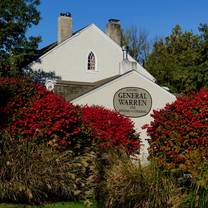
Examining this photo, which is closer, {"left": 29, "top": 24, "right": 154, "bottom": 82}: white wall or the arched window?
{"left": 29, "top": 24, "right": 154, "bottom": 82}: white wall

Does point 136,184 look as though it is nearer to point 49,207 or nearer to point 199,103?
point 49,207

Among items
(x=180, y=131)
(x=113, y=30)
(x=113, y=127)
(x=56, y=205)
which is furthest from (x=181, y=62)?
(x=56, y=205)

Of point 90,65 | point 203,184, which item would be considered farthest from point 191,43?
point 203,184

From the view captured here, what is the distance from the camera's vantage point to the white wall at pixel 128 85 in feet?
102

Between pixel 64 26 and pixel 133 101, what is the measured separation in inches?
446

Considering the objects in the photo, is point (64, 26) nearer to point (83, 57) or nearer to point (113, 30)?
point (83, 57)

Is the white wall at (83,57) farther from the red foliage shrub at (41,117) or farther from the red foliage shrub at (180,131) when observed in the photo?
the red foliage shrub at (180,131)

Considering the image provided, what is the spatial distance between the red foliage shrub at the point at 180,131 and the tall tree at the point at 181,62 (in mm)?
21169

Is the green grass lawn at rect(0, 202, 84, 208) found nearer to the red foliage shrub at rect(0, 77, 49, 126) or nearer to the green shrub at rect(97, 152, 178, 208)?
the green shrub at rect(97, 152, 178, 208)

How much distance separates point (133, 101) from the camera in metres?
32.3

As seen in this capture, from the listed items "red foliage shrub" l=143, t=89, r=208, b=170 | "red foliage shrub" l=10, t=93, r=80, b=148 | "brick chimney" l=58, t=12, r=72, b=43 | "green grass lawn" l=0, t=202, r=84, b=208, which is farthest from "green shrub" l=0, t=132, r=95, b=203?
"brick chimney" l=58, t=12, r=72, b=43

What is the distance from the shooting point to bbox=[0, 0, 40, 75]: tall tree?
33188 millimetres

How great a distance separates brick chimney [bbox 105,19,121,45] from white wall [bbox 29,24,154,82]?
7.02 feet

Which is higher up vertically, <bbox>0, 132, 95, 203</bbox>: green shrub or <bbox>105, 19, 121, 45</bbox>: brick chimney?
<bbox>105, 19, 121, 45</bbox>: brick chimney
